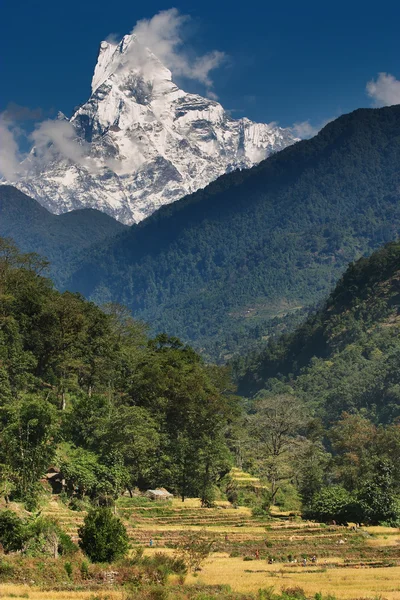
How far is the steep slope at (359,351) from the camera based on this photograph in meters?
141

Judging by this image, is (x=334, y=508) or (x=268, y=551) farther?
(x=334, y=508)

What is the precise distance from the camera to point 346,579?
34688 mm

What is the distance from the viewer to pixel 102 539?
110 feet

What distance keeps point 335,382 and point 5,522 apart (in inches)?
5274

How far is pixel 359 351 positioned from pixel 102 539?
140057mm

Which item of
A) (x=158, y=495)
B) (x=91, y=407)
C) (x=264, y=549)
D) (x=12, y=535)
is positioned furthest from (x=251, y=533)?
(x=12, y=535)

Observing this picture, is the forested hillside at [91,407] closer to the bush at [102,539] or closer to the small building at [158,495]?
the small building at [158,495]

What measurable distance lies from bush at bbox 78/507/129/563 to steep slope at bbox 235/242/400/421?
10090cm

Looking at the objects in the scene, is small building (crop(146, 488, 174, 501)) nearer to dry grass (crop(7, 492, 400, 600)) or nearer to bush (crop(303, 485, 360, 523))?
dry grass (crop(7, 492, 400, 600))

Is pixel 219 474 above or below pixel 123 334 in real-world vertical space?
below

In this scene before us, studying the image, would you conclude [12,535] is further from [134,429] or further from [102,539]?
[134,429]

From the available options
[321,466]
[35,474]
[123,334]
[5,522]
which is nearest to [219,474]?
[321,466]

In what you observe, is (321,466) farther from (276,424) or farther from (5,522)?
(5,522)

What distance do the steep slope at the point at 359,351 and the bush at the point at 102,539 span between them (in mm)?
100900
